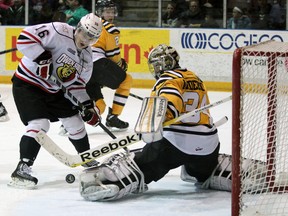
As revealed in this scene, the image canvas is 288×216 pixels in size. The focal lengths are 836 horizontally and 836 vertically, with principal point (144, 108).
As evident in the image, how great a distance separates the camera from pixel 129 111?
7055mm

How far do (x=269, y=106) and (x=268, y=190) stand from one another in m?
0.39

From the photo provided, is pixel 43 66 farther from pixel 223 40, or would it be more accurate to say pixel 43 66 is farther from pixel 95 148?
pixel 223 40

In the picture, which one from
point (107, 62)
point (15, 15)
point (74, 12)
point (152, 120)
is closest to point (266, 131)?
point (152, 120)

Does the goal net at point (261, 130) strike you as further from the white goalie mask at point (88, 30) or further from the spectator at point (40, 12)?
the spectator at point (40, 12)

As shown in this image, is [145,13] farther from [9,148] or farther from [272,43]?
[272,43]

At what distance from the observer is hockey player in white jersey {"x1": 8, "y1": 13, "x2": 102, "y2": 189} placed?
13.8 ft

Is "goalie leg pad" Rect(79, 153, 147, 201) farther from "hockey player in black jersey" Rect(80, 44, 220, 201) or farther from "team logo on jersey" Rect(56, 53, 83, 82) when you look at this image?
"team logo on jersey" Rect(56, 53, 83, 82)

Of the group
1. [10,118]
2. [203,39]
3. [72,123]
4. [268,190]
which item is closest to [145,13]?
[203,39]

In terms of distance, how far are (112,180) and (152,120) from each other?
39cm

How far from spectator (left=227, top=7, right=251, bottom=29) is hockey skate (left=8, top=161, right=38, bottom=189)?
15.1 feet

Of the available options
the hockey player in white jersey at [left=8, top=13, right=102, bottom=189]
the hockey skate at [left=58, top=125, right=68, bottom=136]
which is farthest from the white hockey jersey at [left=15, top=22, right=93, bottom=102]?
the hockey skate at [left=58, top=125, right=68, bottom=136]

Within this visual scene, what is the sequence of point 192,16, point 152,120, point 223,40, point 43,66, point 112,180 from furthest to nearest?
point 192,16
point 223,40
point 43,66
point 112,180
point 152,120

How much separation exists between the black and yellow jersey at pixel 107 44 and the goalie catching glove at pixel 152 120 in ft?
7.49

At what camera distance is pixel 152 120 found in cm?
374
